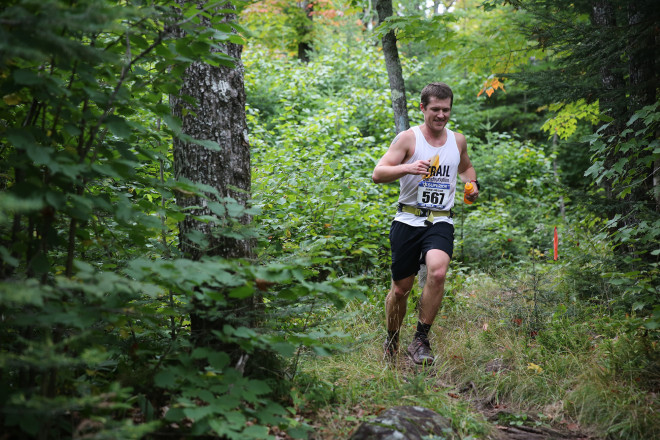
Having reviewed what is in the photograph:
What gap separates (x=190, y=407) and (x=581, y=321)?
3917 millimetres

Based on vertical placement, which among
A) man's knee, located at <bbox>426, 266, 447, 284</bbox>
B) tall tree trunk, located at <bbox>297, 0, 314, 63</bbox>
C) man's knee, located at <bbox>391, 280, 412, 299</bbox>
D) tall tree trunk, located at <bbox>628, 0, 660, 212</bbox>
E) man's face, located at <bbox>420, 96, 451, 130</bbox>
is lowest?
man's knee, located at <bbox>391, 280, 412, 299</bbox>

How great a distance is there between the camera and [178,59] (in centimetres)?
233

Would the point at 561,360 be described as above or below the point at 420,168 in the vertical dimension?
below

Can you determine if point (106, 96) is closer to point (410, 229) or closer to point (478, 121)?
point (410, 229)

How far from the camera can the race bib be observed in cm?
421

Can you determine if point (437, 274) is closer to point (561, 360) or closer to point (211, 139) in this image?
point (561, 360)

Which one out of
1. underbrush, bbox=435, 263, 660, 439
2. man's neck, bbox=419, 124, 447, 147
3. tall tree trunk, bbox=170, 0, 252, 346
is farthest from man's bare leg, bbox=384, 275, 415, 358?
tall tree trunk, bbox=170, 0, 252, 346

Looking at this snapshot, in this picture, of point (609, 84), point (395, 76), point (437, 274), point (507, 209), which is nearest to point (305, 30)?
point (507, 209)

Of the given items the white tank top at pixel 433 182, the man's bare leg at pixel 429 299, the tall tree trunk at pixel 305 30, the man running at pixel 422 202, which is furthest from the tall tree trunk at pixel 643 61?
the tall tree trunk at pixel 305 30

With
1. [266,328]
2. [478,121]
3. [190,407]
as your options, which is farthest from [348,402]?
[478,121]

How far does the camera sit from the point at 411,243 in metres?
4.22

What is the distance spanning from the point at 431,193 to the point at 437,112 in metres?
0.71

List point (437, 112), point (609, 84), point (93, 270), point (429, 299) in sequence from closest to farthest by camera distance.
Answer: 1. point (93, 270)
2. point (429, 299)
3. point (437, 112)
4. point (609, 84)

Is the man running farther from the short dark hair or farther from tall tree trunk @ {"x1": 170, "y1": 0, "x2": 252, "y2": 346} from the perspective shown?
tall tree trunk @ {"x1": 170, "y1": 0, "x2": 252, "y2": 346}
